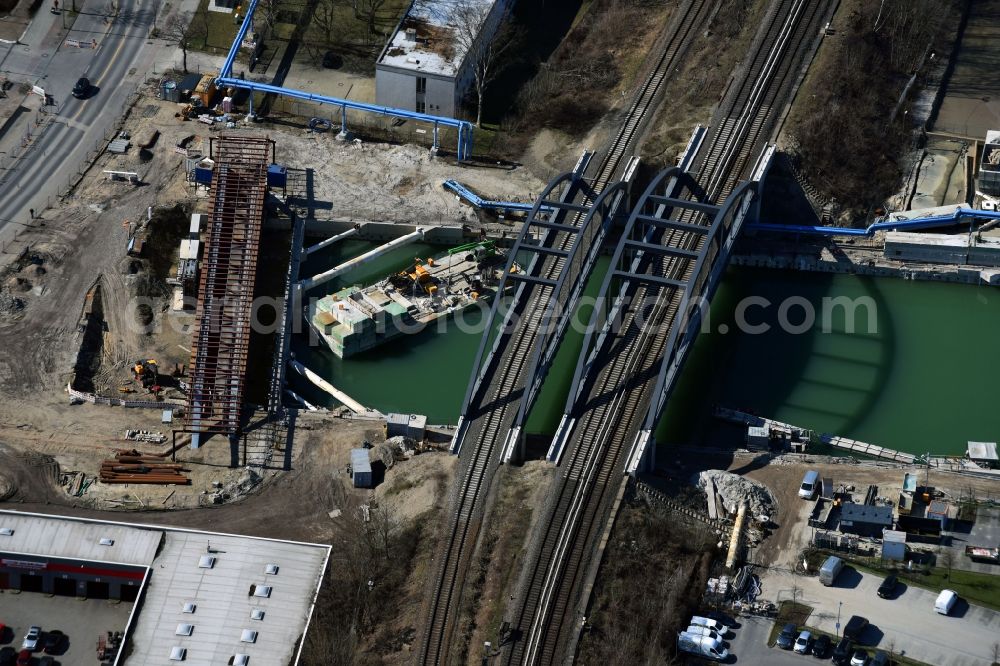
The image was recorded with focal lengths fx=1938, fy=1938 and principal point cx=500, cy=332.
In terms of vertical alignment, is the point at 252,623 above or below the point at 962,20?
below

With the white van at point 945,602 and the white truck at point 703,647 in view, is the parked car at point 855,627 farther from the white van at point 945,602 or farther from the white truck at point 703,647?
the white truck at point 703,647

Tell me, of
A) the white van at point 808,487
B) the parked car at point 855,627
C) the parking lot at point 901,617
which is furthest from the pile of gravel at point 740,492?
the parked car at point 855,627

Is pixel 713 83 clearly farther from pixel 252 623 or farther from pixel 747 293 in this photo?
pixel 252 623

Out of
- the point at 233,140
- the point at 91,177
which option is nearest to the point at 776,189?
the point at 233,140

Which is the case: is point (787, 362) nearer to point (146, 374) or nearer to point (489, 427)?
point (489, 427)

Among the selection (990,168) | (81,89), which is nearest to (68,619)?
(81,89)
